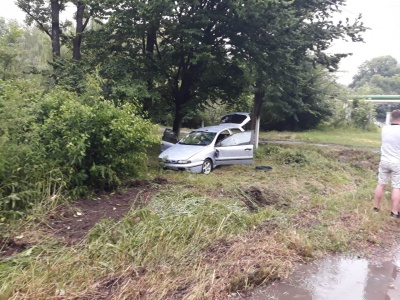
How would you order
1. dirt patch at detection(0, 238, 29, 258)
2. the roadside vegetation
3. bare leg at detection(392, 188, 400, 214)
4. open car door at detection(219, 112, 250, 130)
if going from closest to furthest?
1. the roadside vegetation
2. dirt patch at detection(0, 238, 29, 258)
3. bare leg at detection(392, 188, 400, 214)
4. open car door at detection(219, 112, 250, 130)

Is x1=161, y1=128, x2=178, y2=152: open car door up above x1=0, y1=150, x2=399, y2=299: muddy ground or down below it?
above

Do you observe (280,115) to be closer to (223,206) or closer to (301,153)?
(301,153)

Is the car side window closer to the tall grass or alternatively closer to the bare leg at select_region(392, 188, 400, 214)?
the bare leg at select_region(392, 188, 400, 214)

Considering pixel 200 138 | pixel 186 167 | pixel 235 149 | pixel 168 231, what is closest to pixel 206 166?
pixel 186 167

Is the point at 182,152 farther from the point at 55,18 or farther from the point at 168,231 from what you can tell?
the point at 55,18

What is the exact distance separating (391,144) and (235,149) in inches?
234

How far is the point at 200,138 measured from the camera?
1166 centimetres

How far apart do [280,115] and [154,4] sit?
1440 centimetres

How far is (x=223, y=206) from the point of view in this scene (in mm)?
5699

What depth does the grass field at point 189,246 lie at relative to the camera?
3396mm

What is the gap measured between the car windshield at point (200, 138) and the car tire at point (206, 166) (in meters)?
0.68

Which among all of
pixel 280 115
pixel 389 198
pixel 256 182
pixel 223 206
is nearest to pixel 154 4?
pixel 256 182

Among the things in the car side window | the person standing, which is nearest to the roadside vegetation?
the person standing

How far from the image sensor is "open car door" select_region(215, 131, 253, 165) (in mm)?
11320
